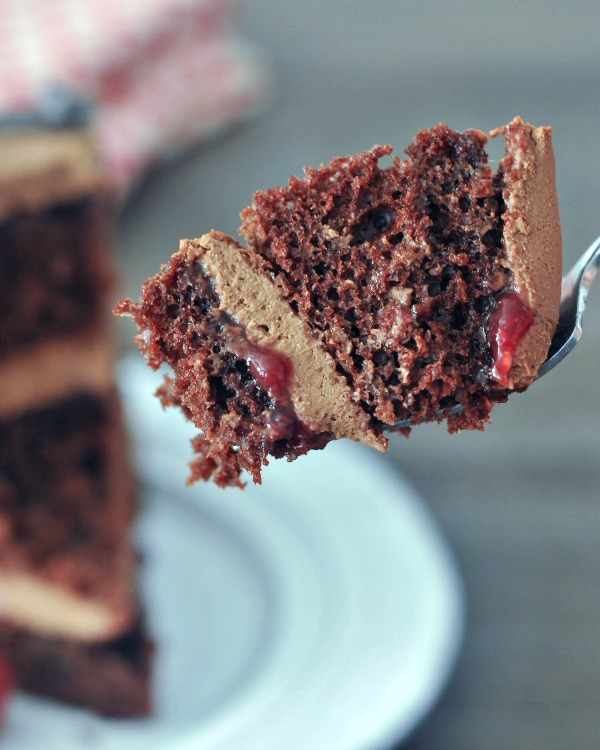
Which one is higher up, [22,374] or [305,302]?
[22,374]

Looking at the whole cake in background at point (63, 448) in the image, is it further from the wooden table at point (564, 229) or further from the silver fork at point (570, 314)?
the silver fork at point (570, 314)

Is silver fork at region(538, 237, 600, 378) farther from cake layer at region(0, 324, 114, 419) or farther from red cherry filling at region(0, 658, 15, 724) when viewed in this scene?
red cherry filling at region(0, 658, 15, 724)

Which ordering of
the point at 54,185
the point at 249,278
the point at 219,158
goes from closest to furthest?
the point at 249,278 < the point at 54,185 < the point at 219,158

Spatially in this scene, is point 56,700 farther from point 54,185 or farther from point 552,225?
point 552,225

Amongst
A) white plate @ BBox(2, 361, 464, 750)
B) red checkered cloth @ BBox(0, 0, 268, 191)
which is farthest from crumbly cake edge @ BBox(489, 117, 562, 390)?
red checkered cloth @ BBox(0, 0, 268, 191)

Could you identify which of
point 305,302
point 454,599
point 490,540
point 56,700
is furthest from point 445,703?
point 305,302

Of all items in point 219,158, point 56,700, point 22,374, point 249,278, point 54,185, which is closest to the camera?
point 249,278

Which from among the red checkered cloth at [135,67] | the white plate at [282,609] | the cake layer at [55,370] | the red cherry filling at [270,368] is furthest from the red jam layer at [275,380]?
the red checkered cloth at [135,67]
